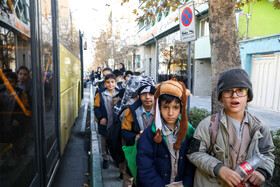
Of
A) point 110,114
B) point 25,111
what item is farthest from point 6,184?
point 110,114

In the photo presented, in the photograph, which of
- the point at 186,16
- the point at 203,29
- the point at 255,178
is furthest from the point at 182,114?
the point at 203,29

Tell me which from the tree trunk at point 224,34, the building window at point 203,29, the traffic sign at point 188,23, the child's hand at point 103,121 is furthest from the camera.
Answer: the building window at point 203,29

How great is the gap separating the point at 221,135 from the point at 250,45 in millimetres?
11787

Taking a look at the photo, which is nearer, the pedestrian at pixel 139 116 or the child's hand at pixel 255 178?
the child's hand at pixel 255 178

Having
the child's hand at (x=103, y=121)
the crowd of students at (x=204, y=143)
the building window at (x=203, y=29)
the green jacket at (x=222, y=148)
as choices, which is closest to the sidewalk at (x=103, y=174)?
the child's hand at (x=103, y=121)

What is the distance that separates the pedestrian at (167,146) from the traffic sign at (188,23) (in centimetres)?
242

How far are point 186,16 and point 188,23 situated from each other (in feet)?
0.52

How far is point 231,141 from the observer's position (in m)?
1.86

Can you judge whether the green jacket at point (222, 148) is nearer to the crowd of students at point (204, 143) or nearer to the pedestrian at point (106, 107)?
the crowd of students at point (204, 143)

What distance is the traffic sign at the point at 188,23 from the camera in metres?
4.23

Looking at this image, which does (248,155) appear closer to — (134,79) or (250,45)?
(134,79)

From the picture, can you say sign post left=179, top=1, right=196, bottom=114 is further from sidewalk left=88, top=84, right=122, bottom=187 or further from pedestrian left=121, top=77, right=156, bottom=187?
sidewalk left=88, top=84, right=122, bottom=187

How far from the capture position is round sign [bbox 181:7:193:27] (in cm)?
429

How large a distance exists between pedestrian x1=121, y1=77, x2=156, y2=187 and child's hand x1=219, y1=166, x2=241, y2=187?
1300mm
